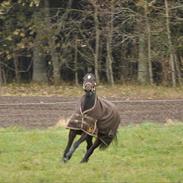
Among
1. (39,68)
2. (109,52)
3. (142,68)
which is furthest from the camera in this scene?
(39,68)

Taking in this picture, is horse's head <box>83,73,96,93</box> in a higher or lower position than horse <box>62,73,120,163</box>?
higher

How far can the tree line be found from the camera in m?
26.3

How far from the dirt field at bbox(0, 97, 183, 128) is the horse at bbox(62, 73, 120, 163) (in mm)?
6511

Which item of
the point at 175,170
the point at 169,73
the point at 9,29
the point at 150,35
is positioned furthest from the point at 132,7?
the point at 175,170

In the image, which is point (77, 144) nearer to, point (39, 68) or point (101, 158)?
point (101, 158)

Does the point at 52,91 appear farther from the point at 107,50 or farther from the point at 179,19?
the point at 179,19

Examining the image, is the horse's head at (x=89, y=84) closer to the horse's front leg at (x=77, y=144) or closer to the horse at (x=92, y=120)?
the horse at (x=92, y=120)

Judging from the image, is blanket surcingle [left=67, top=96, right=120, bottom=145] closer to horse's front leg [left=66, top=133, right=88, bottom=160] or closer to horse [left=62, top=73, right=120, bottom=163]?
horse [left=62, top=73, right=120, bottom=163]

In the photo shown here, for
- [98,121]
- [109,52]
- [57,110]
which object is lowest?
[57,110]

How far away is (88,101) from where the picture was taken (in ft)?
31.6

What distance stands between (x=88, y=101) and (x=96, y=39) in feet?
60.2

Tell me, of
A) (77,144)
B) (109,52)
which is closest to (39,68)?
(109,52)

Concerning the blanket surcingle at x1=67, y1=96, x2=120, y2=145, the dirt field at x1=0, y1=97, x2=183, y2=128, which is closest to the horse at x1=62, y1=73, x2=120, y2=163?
the blanket surcingle at x1=67, y1=96, x2=120, y2=145

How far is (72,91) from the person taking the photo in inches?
1009
